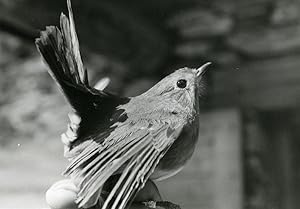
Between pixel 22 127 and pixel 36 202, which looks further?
pixel 22 127

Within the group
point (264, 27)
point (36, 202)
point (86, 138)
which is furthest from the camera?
point (264, 27)

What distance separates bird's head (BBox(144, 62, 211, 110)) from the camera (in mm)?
499

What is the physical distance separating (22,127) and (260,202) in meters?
0.66

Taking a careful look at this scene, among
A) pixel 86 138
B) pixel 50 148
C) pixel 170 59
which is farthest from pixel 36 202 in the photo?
pixel 86 138

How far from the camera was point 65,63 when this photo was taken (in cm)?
50

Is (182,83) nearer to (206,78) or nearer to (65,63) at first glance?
(65,63)

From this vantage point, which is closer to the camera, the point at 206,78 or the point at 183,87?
the point at 183,87

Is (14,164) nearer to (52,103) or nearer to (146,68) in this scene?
(52,103)

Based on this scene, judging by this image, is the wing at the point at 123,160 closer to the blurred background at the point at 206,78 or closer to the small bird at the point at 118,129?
the small bird at the point at 118,129

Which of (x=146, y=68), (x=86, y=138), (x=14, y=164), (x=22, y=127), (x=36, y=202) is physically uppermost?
(x=146, y=68)

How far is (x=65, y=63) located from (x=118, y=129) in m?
0.07

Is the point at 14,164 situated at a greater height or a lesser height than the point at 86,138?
greater

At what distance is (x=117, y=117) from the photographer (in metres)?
0.50

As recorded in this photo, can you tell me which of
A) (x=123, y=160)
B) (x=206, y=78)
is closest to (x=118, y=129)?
(x=123, y=160)
